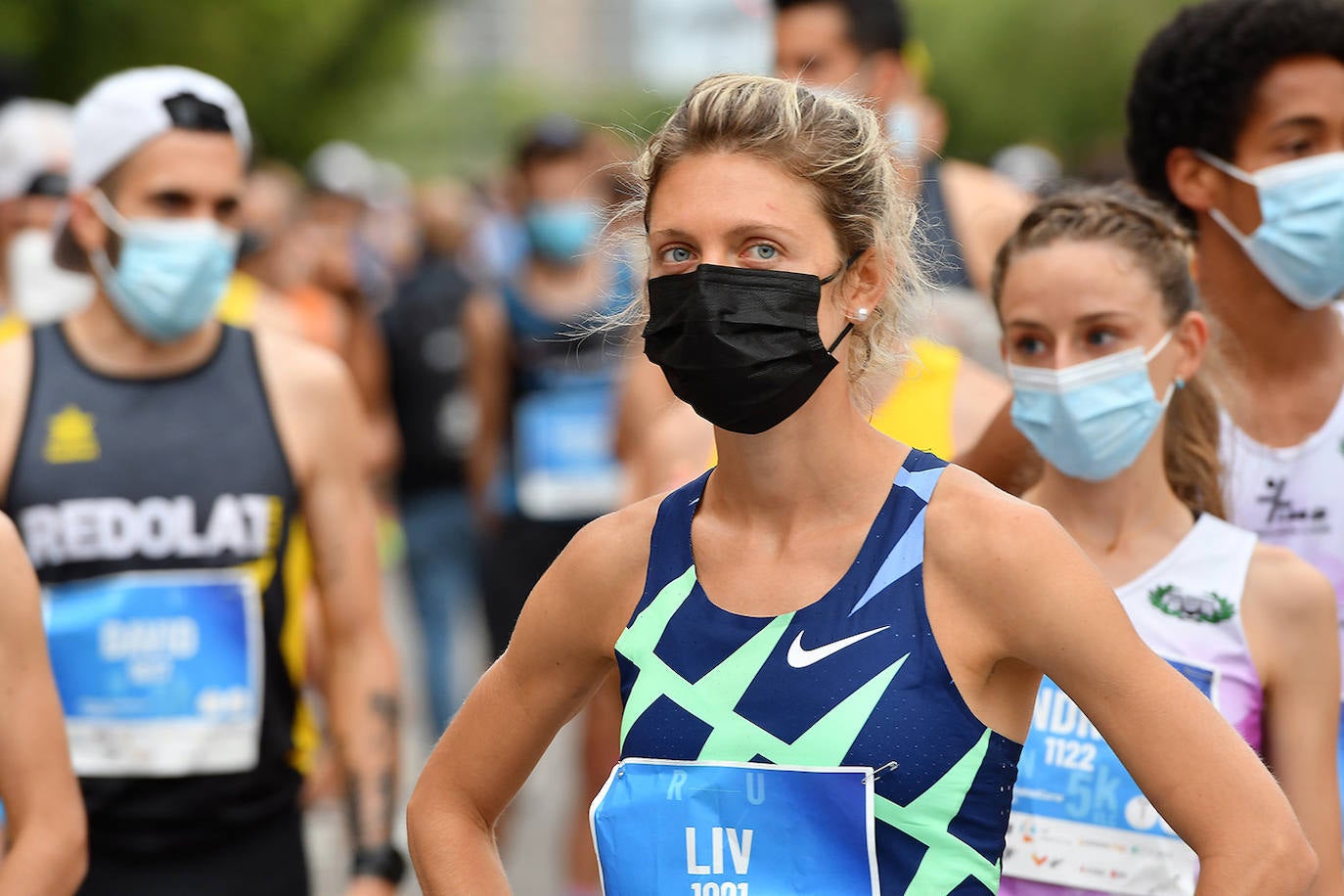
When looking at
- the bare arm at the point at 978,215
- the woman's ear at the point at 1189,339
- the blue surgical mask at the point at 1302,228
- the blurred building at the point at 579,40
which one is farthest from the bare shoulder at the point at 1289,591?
the blurred building at the point at 579,40

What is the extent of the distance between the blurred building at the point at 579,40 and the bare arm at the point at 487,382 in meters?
78.7

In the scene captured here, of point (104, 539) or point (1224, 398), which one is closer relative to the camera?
point (1224, 398)

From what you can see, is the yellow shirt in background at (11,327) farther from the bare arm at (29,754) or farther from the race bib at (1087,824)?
the race bib at (1087,824)

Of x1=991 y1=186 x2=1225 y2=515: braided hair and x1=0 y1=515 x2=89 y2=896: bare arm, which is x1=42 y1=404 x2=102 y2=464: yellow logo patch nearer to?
x1=0 y1=515 x2=89 y2=896: bare arm

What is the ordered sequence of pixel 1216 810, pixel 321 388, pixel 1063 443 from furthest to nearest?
pixel 321 388, pixel 1063 443, pixel 1216 810

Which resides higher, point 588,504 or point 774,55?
point 774,55

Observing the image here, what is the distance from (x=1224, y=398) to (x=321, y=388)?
2.00 meters

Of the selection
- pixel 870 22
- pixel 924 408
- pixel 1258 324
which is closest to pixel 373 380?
pixel 870 22

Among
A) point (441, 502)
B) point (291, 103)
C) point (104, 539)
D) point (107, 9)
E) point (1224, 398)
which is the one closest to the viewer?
point (1224, 398)

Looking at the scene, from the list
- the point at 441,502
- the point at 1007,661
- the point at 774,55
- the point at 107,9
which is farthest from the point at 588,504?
the point at 107,9

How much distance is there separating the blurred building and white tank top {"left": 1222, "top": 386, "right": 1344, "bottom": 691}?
8357cm

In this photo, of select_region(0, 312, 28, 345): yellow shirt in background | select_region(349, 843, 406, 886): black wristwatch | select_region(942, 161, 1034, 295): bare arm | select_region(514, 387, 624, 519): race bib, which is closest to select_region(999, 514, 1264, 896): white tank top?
select_region(349, 843, 406, 886): black wristwatch

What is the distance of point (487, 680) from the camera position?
289 centimetres

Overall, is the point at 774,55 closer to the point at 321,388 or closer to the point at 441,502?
the point at 321,388
